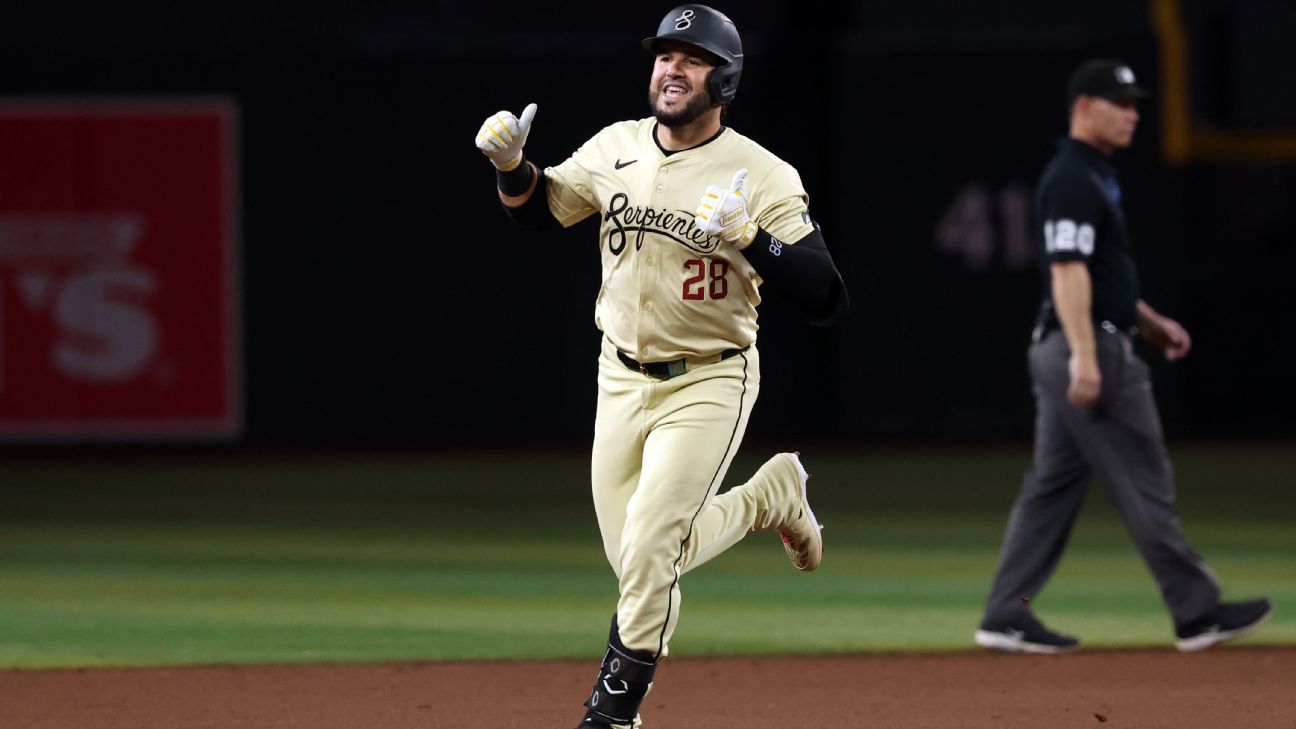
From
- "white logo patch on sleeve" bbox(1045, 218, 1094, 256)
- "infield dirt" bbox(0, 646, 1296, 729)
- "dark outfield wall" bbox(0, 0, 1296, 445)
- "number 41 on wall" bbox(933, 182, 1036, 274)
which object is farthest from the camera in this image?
"number 41 on wall" bbox(933, 182, 1036, 274)

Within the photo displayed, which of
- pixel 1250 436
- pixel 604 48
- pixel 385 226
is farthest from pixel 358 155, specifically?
pixel 1250 436

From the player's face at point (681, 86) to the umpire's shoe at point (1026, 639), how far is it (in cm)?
288

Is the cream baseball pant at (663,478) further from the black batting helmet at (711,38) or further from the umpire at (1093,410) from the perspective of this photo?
the umpire at (1093,410)

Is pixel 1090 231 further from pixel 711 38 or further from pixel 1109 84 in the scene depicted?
pixel 711 38

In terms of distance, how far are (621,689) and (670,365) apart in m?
0.95

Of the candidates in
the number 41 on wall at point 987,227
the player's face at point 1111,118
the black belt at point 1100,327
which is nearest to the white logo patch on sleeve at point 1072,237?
the black belt at point 1100,327

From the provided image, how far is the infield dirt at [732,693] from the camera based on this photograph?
640 centimetres

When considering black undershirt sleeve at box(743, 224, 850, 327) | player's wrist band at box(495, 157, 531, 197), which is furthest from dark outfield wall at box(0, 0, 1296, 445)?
black undershirt sleeve at box(743, 224, 850, 327)

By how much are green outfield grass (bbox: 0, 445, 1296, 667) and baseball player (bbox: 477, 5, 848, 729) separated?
2.26 metres

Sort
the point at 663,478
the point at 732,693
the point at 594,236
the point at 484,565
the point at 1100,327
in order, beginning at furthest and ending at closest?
the point at 594,236
the point at 484,565
the point at 1100,327
the point at 732,693
the point at 663,478

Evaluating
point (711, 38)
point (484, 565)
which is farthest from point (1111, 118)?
point (484, 565)

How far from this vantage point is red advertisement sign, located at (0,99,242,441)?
671 inches

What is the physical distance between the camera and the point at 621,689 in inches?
216

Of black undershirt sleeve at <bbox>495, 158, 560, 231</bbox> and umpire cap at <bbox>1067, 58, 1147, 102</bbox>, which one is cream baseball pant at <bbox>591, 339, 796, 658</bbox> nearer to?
black undershirt sleeve at <bbox>495, 158, 560, 231</bbox>
